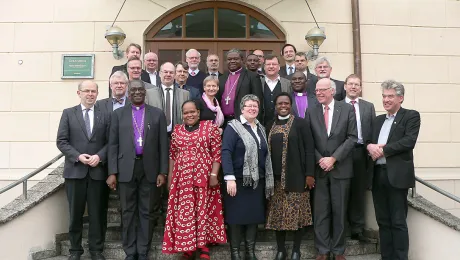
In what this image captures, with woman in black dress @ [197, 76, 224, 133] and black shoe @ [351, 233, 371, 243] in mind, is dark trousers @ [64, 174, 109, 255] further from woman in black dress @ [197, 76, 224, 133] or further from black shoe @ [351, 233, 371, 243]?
black shoe @ [351, 233, 371, 243]

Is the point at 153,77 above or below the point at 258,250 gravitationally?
above

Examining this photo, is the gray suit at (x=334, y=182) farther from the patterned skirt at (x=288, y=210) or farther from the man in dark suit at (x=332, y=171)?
the patterned skirt at (x=288, y=210)

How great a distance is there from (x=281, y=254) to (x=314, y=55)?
3.68 metres

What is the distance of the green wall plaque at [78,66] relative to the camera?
6.82m

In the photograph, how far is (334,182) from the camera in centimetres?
427

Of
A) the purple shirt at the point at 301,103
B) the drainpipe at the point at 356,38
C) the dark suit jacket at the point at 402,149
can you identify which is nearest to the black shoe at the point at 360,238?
the dark suit jacket at the point at 402,149

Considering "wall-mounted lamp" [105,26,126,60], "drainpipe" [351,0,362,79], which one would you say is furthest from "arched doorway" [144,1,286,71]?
"drainpipe" [351,0,362,79]

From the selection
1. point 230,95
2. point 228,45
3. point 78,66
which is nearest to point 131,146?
point 230,95

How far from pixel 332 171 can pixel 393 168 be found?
0.58 metres

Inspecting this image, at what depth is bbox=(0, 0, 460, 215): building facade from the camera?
268 inches

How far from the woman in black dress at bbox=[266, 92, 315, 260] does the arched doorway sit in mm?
3073

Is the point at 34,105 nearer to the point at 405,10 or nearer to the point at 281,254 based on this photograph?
the point at 281,254

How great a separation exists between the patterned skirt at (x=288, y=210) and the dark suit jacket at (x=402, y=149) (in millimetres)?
863

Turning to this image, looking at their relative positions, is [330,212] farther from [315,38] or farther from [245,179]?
[315,38]
